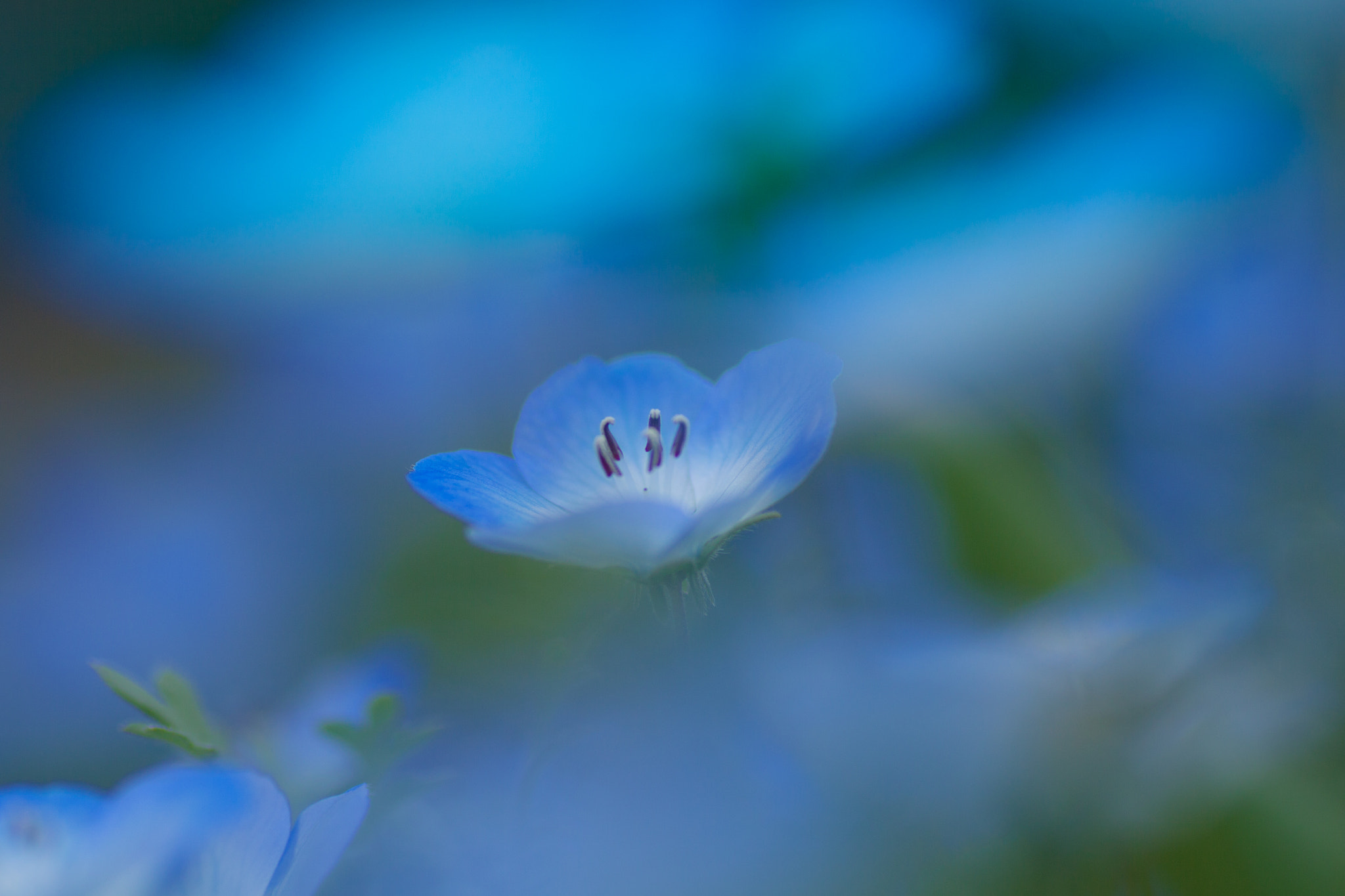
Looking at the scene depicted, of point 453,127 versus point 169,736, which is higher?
point 453,127

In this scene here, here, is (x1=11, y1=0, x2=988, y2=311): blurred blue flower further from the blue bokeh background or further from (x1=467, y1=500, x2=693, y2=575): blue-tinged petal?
(x1=467, y1=500, x2=693, y2=575): blue-tinged petal

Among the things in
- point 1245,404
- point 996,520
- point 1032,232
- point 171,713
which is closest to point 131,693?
point 171,713

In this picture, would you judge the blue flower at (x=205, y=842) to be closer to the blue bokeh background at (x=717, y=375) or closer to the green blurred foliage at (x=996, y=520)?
the blue bokeh background at (x=717, y=375)

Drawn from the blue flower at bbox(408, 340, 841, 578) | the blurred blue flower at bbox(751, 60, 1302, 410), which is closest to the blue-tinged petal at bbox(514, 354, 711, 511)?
the blue flower at bbox(408, 340, 841, 578)

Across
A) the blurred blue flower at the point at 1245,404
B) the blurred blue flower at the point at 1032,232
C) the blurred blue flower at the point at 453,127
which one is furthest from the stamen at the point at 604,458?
the blurred blue flower at the point at 453,127

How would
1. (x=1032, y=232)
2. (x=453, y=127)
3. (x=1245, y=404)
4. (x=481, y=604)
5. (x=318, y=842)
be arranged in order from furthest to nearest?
1. (x=453, y=127)
2. (x=1032, y=232)
3. (x=1245, y=404)
4. (x=481, y=604)
5. (x=318, y=842)

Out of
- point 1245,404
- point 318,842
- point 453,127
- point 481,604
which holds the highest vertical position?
point 453,127

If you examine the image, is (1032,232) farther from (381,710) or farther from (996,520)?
(381,710)
